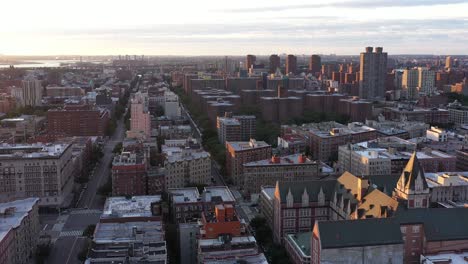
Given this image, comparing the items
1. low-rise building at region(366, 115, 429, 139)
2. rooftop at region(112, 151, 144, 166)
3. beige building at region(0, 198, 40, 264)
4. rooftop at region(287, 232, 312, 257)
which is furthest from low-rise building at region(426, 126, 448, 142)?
beige building at region(0, 198, 40, 264)

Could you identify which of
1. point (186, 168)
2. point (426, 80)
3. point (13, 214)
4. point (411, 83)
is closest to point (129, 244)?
point (13, 214)

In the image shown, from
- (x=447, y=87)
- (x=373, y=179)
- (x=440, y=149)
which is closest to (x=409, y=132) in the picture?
(x=440, y=149)

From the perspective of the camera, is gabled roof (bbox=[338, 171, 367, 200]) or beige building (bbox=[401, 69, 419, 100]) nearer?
gabled roof (bbox=[338, 171, 367, 200])

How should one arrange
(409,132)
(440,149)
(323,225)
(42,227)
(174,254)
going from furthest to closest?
(409,132) → (440,149) → (42,227) → (174,254) → (323,225)

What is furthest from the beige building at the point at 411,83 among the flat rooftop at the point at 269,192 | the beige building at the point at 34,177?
the beige building at the point at 34,177

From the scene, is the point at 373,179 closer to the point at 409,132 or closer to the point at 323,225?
the point at 323,225

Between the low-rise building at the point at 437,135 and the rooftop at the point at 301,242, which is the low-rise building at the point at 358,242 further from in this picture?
the low-rise building at the point at 437,135

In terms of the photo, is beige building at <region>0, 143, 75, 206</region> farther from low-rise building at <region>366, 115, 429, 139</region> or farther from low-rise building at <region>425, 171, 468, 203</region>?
low-rise building at <region>366, 115, 429, 139</region>
